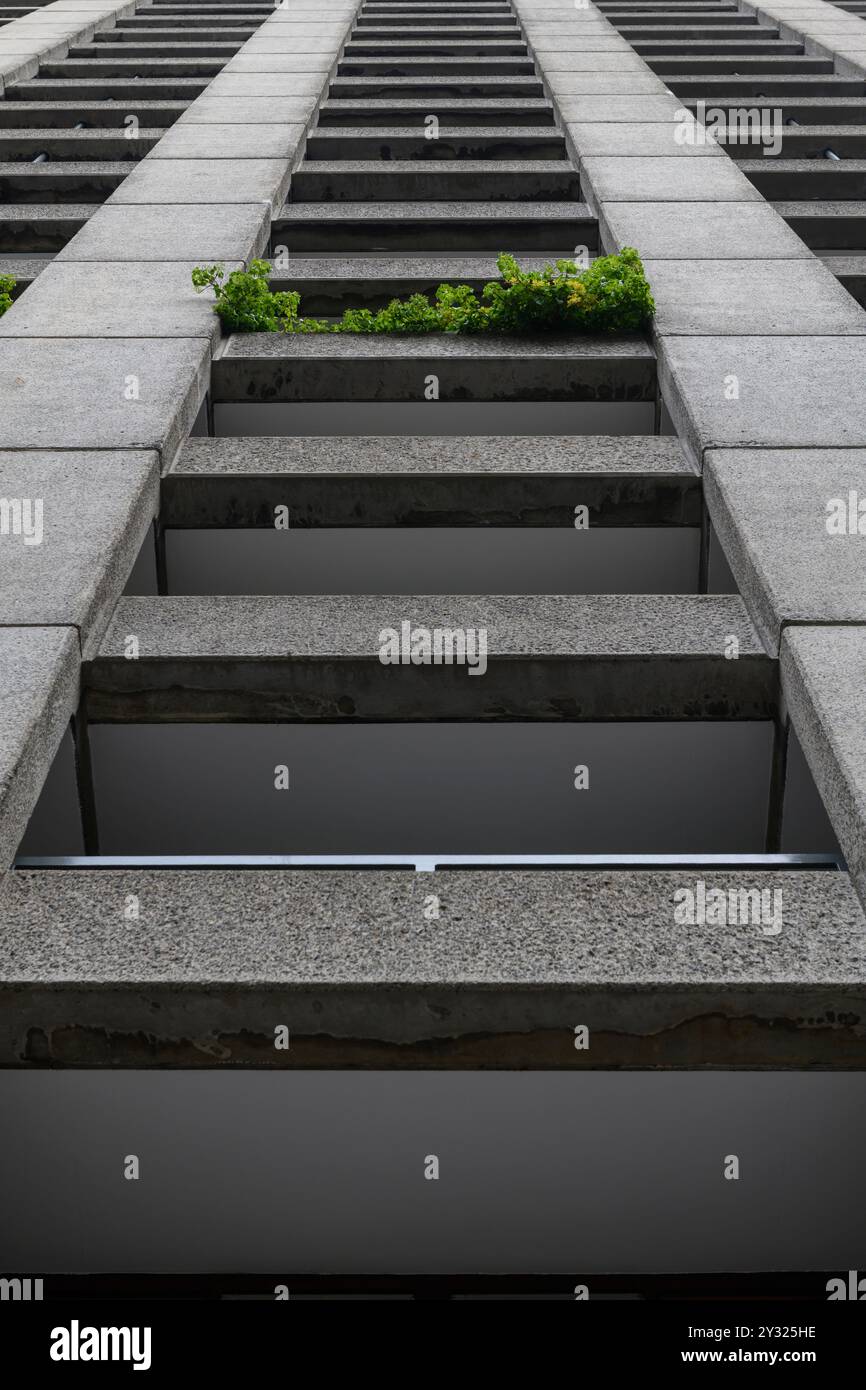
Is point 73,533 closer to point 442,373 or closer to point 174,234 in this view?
point 442,373

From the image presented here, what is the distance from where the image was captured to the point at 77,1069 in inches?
202

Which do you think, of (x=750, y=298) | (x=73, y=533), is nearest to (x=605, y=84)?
(x=750, y=298)

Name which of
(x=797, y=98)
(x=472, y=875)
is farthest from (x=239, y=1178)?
(x=797, y=98)

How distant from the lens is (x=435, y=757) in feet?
23.1

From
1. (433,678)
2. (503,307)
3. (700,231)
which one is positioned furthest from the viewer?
(700,231)

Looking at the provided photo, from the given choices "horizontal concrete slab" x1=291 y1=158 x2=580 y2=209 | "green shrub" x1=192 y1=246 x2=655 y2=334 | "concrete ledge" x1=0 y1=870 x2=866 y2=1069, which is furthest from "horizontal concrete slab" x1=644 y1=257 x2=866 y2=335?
"concrete ledge" x1=0 y1=870 x2=866 y2=1069

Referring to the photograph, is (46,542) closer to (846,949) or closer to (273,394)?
(273,394)

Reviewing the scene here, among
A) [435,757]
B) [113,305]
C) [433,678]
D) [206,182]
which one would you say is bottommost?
[435,757]

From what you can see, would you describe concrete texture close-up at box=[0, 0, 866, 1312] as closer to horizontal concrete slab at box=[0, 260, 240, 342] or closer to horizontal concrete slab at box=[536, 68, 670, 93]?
horizontal concrete slab at box=[0, 260, 240, 342]

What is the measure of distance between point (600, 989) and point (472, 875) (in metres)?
0.86

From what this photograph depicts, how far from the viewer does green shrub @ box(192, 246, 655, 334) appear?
1087 centimetres

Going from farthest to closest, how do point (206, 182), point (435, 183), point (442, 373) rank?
point (435, 183) → point (206, 182) → point (442, 373)

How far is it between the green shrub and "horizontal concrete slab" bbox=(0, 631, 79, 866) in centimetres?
516

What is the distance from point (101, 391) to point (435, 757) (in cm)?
425
